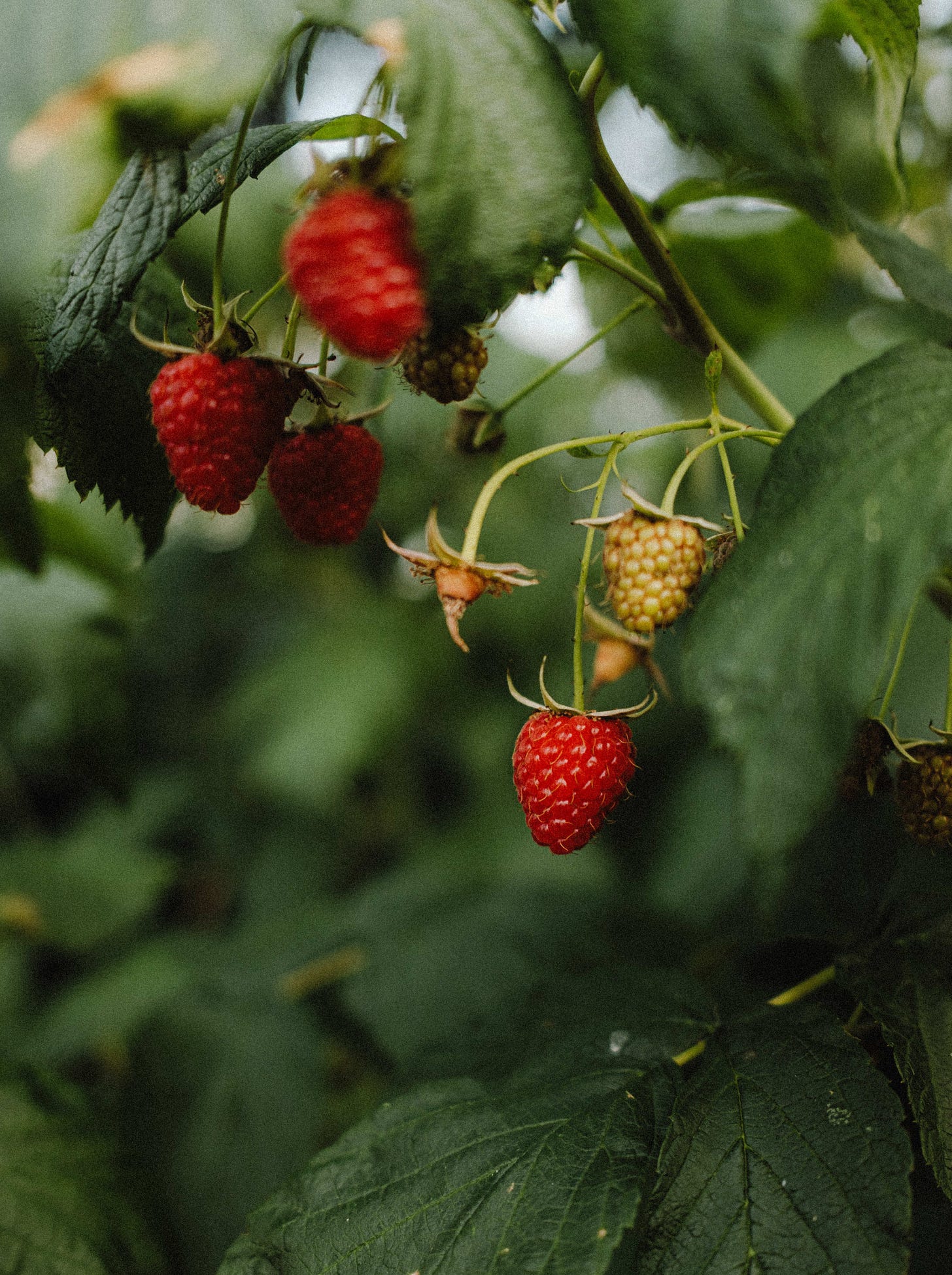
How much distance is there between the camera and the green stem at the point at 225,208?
0.50 meters

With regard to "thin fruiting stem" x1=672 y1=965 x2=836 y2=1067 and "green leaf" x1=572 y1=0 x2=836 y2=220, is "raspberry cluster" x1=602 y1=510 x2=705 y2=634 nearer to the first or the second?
"green leaf" x1=572 y1=0 x2=836 y2=220

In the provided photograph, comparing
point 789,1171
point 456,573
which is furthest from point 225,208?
point 789,1171

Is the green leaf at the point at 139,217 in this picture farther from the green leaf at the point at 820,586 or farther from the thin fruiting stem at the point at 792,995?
the thin fruiting stem at the point at 792,995

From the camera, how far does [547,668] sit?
2.03m

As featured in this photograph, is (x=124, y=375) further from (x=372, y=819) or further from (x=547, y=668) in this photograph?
(x=372, y=819)

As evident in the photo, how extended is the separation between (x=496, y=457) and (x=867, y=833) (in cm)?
50

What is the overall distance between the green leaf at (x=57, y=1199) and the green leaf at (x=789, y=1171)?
546 mm

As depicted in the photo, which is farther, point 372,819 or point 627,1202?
point 372,819

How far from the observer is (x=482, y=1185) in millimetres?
666

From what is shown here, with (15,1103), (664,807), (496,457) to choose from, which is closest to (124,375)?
(496,457)

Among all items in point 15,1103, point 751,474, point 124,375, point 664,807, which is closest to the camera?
point 124,375

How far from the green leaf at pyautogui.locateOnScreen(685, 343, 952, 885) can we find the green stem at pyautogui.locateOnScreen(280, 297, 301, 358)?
35 centimetres

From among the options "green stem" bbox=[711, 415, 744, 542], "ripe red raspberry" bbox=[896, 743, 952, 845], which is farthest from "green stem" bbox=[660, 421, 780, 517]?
"ripe red raspberry" bbox=[896, 743, 952, 845]

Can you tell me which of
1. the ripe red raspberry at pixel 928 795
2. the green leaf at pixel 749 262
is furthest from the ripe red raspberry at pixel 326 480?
the green leaf at pixel 749 262
